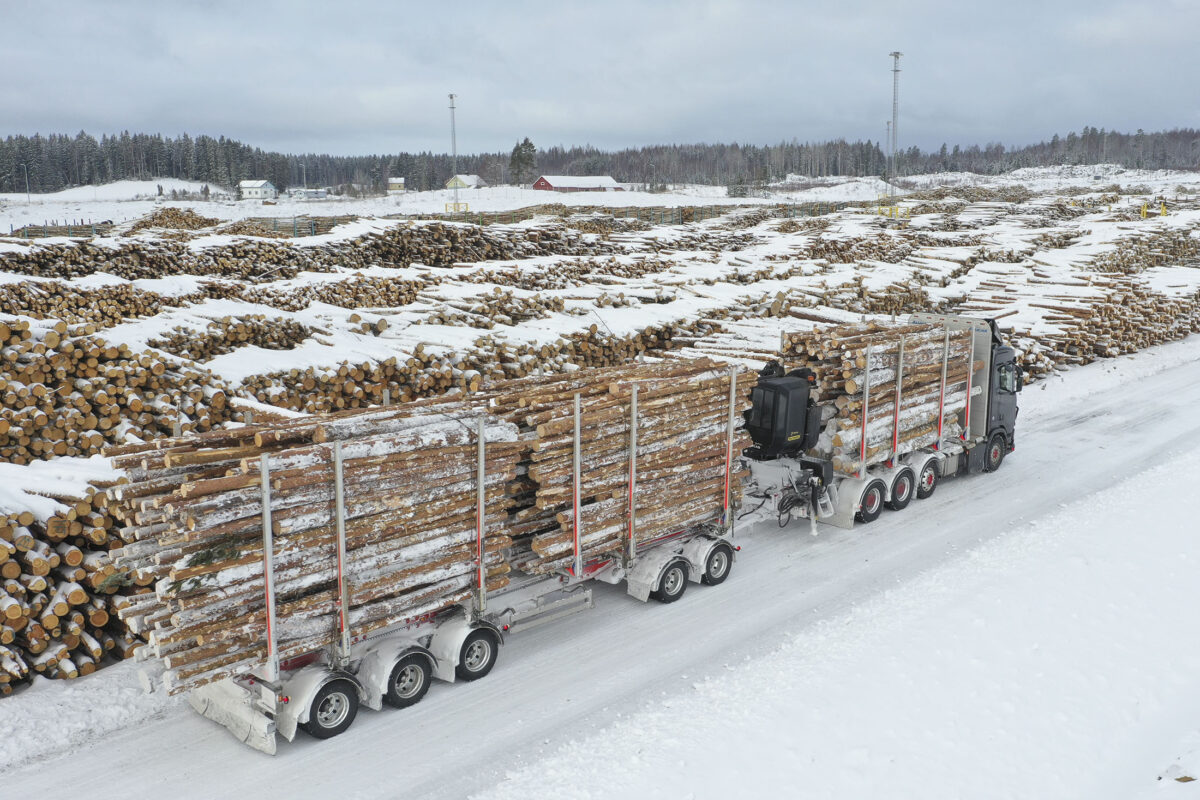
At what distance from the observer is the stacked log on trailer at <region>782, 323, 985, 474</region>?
555 inches

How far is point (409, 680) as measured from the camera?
9.36 m

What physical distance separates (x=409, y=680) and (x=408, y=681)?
0.05ft

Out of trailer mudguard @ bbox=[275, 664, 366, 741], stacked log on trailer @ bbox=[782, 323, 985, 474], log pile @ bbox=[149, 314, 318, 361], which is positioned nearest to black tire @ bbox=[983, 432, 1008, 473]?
stacked log on trailer @ bbox=[782, 323, 985, 474]

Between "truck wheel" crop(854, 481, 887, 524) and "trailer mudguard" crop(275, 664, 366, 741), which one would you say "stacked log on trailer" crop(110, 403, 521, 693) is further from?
"truck wheel" crop(854, 481, 887, 524)

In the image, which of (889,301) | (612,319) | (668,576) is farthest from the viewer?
(889,301)

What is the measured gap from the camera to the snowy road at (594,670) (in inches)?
321

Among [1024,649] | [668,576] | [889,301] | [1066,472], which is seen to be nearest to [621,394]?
[668,576]

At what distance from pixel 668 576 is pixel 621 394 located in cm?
264

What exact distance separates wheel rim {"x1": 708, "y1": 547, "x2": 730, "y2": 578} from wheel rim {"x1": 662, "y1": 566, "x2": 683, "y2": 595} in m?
0.64

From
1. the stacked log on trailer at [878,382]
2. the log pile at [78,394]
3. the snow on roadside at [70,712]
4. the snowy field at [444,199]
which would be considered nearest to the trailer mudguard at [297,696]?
the snow on roadside at [70,712]

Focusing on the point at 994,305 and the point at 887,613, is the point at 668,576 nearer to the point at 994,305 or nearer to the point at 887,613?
the point at 887,613

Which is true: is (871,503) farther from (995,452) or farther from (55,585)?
(55,585)

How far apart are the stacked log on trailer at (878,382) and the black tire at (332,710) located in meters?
8.48

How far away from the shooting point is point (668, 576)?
11742 mm
